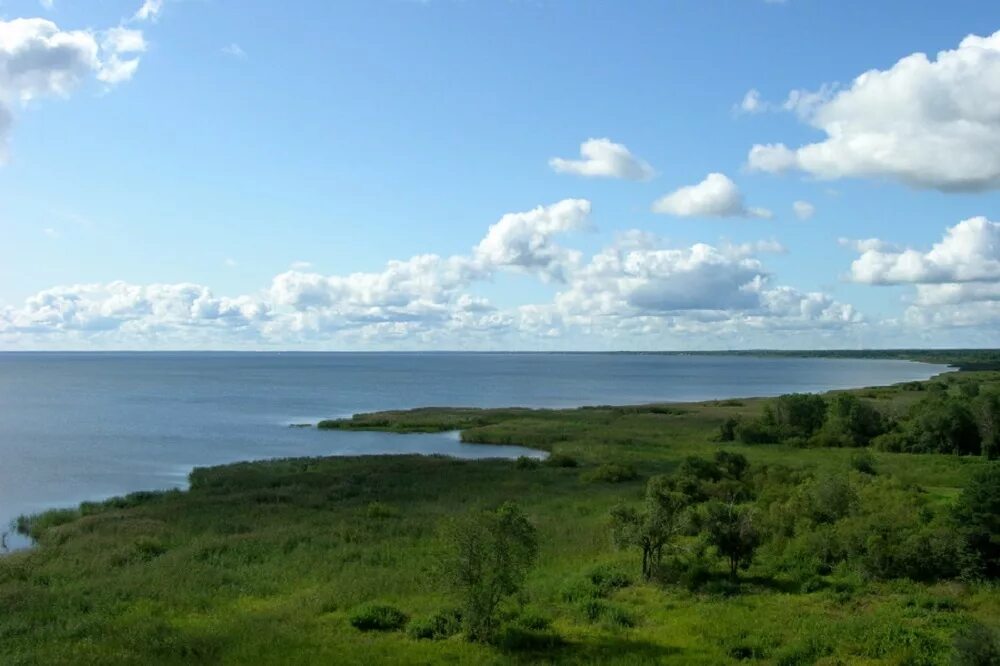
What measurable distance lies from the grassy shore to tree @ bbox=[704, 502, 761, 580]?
2.03 feet

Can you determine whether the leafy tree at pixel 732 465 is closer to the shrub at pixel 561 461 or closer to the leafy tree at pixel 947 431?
the shrub at pixel 561 461

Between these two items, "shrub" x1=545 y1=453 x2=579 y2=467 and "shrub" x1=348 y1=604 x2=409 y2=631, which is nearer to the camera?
"shrub" x1=348 y1=604 x2=409 y2=631

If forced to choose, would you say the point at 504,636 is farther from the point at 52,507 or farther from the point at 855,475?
the point at 52,507

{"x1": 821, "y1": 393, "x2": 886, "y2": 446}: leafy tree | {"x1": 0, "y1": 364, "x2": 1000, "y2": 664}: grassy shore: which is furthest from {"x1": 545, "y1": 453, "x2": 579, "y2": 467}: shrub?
{"x1": 821, "y1": 393, "x2": 886, "y2": 446}: leafy tree

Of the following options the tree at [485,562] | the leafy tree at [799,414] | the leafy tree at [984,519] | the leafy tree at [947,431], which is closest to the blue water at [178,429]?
the leafy tree at [799,414]

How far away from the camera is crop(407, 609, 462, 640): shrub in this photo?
79.1ft

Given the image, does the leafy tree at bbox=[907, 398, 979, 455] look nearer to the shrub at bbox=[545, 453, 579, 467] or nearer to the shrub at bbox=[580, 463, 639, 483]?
the shrub at bbox=[580, 463, 639, 483]

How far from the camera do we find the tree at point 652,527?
1150 inches

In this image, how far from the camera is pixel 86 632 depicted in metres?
23.5

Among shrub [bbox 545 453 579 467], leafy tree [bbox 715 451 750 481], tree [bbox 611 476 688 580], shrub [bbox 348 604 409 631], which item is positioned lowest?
shrub [bbox 545 453 579 467]

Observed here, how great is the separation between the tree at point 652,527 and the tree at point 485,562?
6.23 m

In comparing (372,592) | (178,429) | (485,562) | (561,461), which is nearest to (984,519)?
(485,562)

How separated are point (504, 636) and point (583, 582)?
5.93 m

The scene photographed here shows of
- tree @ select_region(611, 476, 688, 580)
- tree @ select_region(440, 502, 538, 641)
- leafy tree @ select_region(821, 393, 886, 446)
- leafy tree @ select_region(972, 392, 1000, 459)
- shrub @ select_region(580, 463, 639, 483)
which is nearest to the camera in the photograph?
tree @ select_region(440, 502, 538, 641)
